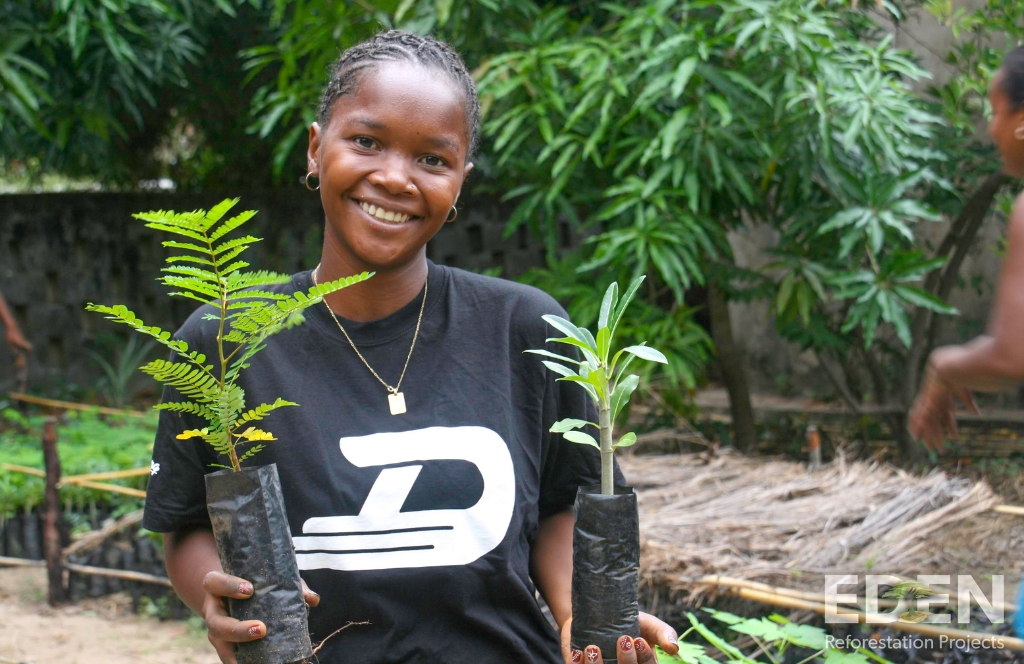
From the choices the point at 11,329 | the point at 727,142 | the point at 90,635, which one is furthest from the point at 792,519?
the point at 11,329

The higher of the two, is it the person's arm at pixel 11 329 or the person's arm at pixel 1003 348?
the person's arm at pixel 1003 348

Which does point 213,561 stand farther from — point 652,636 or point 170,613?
point 170,613

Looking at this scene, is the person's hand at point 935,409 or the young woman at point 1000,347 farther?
the person's hand at point 935,409

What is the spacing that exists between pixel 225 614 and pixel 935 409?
Answer: 1.27 metres

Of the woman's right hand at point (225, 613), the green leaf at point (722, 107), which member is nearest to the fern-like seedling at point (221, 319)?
the woman's right hand at point (225, 613)

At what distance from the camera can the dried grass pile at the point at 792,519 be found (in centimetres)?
293

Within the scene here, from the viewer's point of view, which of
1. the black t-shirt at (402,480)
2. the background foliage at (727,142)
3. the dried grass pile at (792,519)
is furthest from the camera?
the background foliage at (727,142)

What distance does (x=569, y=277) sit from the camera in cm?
426

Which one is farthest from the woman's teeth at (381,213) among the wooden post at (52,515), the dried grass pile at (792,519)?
the wooden post at (52,515)

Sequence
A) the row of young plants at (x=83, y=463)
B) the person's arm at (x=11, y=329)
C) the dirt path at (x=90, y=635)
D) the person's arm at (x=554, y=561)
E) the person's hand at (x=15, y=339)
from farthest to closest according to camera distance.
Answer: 1. the person's hand at (x=15, y=339)
2. the person's arm at (x=11, y=329)
3. the row of young plants at (x=83, y=463)
4. the dirt path at (x=90, y=635)
5. the person's arm at (x=554, y=561)

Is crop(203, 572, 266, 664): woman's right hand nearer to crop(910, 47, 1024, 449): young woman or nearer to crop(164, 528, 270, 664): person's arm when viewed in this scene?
crop(164, 528, 270, 664): person's arm

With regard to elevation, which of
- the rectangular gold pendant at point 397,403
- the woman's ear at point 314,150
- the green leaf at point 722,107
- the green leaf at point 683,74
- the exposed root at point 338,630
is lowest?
the exposed root at point 338,630

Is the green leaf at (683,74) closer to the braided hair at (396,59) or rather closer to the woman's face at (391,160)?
the braided hair at (396,59)

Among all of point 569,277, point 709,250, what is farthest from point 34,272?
point 709,250
